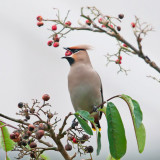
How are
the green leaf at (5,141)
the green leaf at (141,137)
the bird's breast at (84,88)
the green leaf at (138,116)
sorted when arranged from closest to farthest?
the green leaf at (138,116) < the green leaf at (141,137) < the green leaf at (5,141) < the bird's breast at (84,88)

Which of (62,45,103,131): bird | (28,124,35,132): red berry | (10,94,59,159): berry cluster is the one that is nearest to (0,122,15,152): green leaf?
(10,94,59,159): berry cluster

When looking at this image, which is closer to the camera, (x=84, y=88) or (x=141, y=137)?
(x=141, y=137)

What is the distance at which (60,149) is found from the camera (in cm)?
160

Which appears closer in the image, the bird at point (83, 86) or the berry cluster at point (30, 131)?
the berry cluster at point (30, 131)

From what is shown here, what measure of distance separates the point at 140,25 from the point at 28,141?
2.79 feet

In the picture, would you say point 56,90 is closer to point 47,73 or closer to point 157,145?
point 47,73

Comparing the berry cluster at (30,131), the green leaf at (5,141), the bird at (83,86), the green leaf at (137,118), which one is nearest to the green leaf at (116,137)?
the green leaf at (137,118)

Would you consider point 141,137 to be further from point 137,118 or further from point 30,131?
point 30,131

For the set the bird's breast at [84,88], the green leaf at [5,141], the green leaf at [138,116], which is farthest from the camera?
the bird's breast at [84,88]

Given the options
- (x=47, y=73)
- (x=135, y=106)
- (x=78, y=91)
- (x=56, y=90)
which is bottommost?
(x=135, y=106)

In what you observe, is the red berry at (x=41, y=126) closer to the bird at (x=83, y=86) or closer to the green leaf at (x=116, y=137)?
the green leaf at (x=116, y=137)

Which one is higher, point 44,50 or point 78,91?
point 44,50

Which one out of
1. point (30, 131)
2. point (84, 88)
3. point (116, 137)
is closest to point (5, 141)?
point (30, 131)

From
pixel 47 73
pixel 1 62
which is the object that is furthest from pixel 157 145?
pixel 1 62
